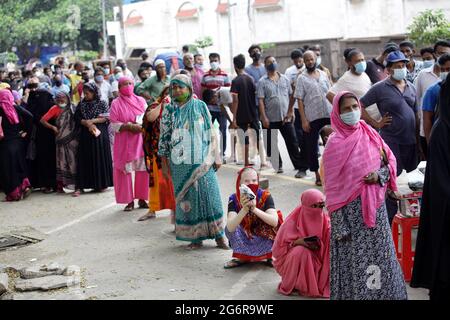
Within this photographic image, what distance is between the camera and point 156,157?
900 cm

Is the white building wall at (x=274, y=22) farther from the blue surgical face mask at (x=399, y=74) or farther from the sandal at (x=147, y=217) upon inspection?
the blue surgical face mask at (x=399, y=74)

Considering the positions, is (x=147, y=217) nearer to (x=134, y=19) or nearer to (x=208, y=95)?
(x=208, y=95)

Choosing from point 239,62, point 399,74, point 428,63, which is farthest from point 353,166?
point 239,62

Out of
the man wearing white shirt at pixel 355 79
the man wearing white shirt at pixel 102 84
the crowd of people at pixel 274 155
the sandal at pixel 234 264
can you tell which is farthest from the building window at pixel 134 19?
the sandal at pixel 234 264

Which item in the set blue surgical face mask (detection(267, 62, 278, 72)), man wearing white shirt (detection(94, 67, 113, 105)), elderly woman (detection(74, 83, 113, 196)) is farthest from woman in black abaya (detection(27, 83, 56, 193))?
man wearing white shirt (detection(94, 67, 113, 105))

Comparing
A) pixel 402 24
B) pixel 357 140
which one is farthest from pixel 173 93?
pixel 402 24

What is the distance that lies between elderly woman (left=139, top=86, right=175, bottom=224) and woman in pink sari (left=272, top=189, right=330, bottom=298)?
8.89 feet

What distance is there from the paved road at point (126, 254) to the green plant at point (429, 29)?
5256mm

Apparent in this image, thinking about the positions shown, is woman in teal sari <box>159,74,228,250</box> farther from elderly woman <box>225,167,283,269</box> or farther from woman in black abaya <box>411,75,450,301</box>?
woman in black abaya <box>411,75,450,301</box>

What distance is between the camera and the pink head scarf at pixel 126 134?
10.2m

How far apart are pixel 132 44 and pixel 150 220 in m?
29.7

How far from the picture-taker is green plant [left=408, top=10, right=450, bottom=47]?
15219mm

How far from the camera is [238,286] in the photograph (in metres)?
6.63
